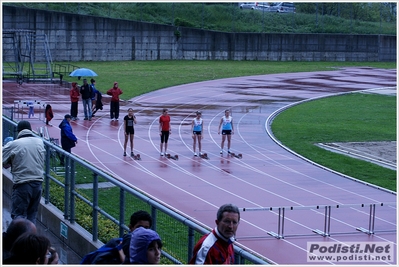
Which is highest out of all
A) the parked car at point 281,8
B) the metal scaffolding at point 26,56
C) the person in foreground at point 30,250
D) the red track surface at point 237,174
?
the parked car at point 281,8

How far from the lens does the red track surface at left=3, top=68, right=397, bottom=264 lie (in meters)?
15.4

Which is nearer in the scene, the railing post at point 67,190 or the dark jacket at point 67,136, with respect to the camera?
the railing post at point 67,190

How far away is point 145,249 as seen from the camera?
18.8 ft

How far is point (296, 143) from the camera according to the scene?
Result: 85.5ft

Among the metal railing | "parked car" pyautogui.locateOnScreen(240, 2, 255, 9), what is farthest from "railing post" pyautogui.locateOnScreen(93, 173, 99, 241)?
"parked car" pyautogui.locateOnScreen(240, 2, 255, 9)

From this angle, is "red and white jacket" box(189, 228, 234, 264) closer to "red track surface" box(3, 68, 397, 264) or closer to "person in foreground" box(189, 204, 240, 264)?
"person in foreground" box(189, 204, 240, 264)

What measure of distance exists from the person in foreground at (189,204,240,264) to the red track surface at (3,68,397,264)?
7549mm

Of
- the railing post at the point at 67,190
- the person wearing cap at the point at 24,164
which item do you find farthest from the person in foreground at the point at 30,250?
the railing post at the point at 67,190

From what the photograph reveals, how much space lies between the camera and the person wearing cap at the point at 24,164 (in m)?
9.14

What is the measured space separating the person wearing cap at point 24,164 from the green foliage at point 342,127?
1280 cm

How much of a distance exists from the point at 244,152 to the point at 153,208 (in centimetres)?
1649

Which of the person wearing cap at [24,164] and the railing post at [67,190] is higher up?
the person wearing cap at [24,164]

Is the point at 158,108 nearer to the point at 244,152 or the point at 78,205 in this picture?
the point at 244,152

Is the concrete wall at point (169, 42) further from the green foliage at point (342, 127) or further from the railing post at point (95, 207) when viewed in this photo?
the railing post at point (95, 207)
